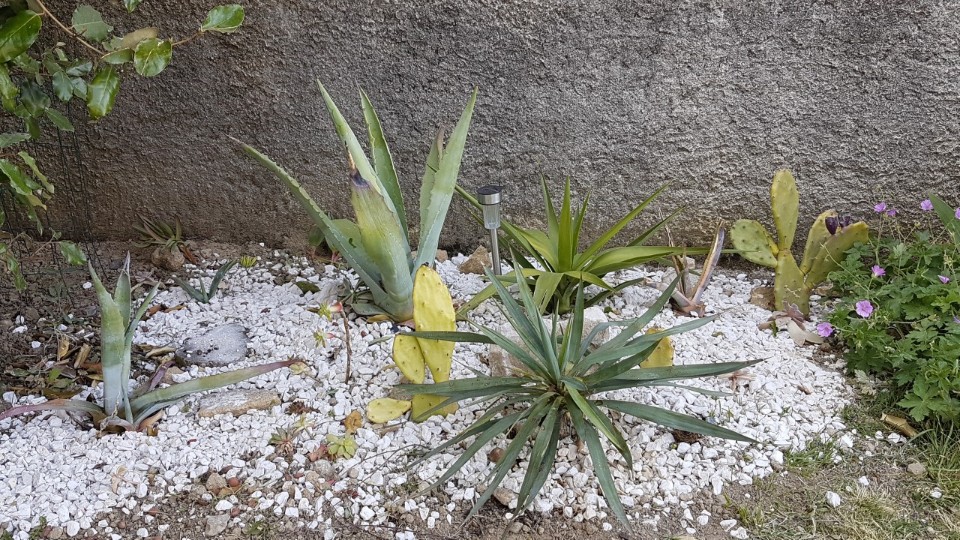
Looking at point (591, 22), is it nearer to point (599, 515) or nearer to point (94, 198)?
point (599, 515)

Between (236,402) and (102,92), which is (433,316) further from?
(102,92)

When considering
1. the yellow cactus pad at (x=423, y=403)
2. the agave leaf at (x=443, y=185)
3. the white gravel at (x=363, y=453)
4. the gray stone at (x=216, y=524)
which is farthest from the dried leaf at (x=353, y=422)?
the agave leaf at (x=443, y=185)

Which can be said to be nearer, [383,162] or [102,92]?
[102,92]

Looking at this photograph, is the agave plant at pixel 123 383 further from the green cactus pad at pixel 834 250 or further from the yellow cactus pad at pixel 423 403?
the green cactus pad at pixel 834 250

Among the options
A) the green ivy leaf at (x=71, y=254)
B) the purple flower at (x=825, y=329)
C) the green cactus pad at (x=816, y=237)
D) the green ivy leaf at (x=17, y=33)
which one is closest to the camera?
the green ivy leaf at (x=17, y=33)

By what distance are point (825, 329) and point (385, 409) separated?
4.57 ft

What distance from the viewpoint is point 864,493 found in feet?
6.17

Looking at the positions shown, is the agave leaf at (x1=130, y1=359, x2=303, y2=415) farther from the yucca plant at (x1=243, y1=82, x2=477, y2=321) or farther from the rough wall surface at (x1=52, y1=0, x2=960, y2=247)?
the rough wall surface at (x1=52, y1=0, x2=960, y2=247)

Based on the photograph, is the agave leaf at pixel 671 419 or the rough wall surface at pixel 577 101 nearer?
the agave leaf at pixel 671 419

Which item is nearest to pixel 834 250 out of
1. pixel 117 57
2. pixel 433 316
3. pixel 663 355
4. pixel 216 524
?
pixel 663 355

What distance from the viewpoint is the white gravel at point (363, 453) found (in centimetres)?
184

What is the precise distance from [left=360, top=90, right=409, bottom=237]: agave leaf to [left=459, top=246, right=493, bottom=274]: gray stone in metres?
0.41

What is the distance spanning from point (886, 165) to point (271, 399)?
229 centimetres

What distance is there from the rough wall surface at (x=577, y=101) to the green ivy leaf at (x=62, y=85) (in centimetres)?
89
